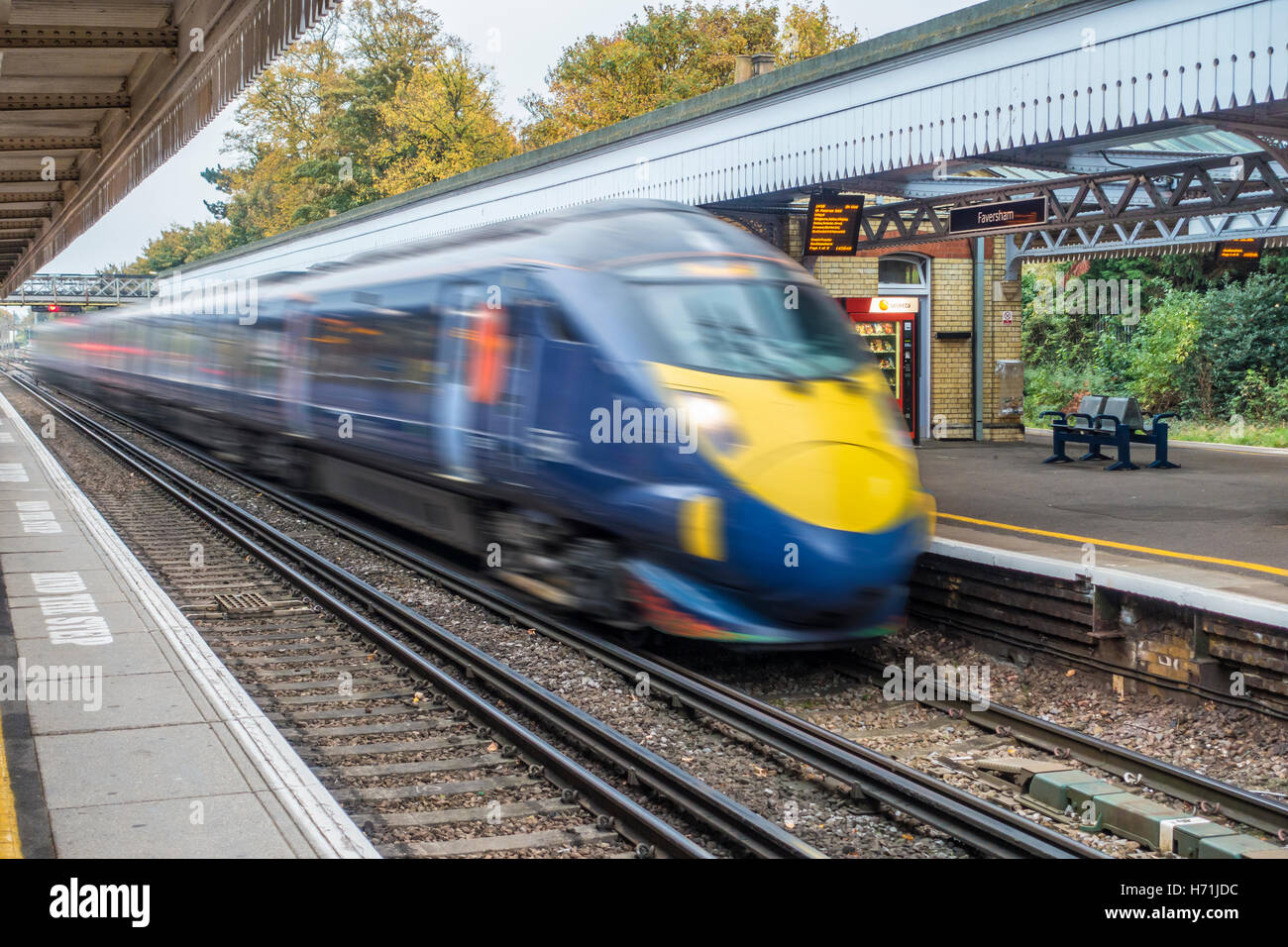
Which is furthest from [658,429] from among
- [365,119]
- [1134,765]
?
[365,119]

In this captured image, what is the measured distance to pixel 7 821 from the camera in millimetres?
4754

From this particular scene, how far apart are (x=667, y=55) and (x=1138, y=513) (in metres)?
41.4

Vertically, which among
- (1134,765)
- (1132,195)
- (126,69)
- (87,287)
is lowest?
(1134,765)

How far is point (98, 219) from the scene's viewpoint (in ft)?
55.7

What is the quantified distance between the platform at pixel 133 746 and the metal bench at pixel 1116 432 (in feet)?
38.5

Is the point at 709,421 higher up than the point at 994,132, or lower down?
lower down

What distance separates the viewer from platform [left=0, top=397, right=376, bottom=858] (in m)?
4.64

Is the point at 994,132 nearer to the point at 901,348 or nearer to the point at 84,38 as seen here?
the point at 84,38

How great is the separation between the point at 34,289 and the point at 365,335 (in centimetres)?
7146

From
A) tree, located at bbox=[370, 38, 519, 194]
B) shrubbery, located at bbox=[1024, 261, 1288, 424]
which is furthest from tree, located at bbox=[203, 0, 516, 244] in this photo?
shrubbery, located at bbox=[1024, 261, 1288, 424]

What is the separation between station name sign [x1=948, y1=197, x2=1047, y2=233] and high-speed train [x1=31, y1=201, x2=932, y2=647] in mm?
7052
